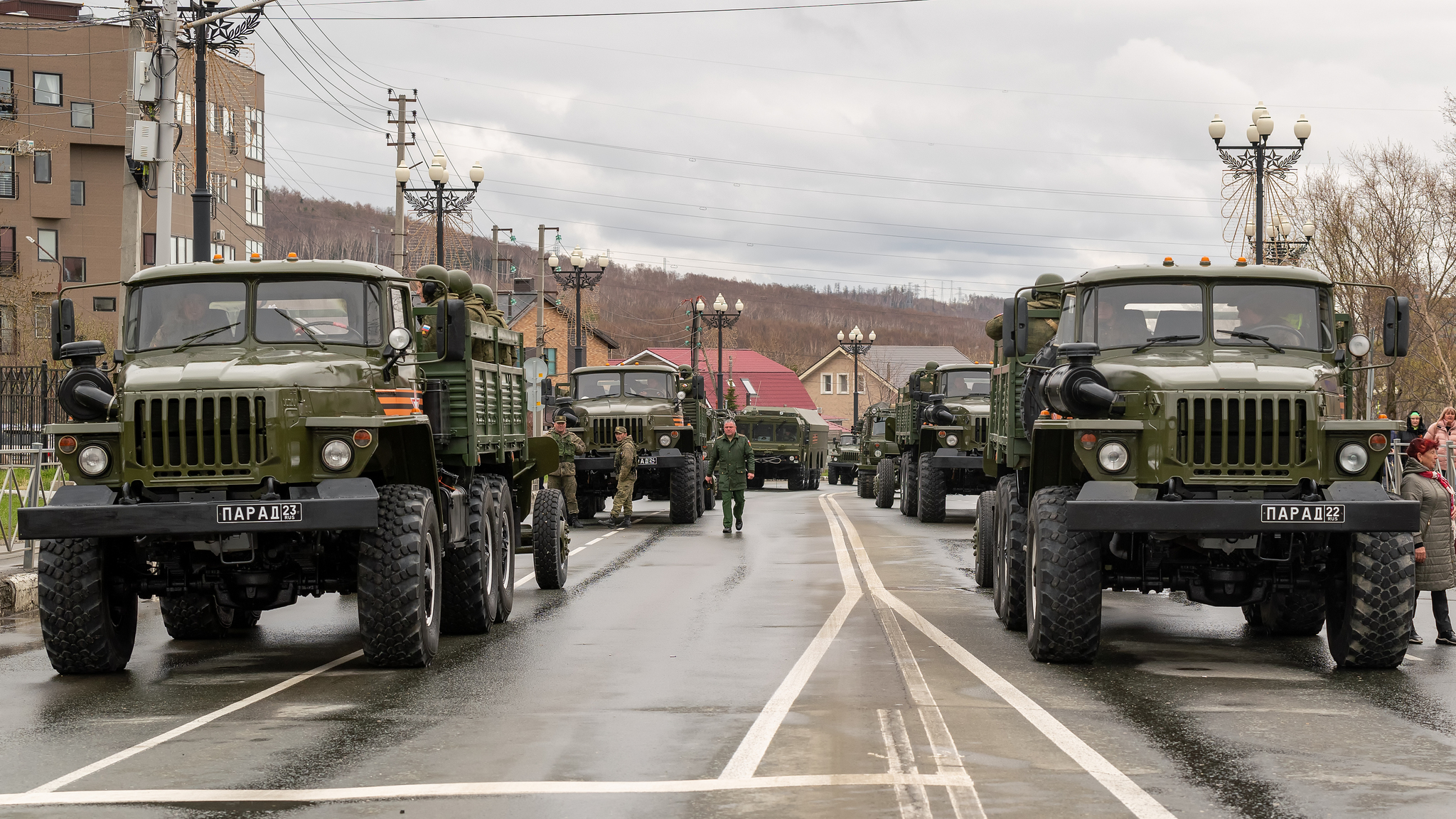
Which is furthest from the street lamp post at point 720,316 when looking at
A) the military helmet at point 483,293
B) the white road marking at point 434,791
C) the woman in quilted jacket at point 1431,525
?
the white road marking at point 434,791

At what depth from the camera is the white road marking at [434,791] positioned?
263 inches

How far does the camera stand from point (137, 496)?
33.9 ft

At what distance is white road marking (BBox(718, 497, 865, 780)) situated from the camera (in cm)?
727

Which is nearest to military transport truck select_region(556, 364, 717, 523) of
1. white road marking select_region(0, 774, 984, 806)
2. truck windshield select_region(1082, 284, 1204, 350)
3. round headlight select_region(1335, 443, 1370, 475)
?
truck windshield select_region(1082, 284, 1204, 350)

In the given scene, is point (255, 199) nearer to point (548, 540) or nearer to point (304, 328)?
point (548, 540)

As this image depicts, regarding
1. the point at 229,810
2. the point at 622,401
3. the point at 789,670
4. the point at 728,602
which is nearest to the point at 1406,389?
the point at 622,401

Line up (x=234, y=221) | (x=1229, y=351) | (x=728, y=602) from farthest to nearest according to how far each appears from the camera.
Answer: (x=234, y=221)
(x=728, y=602)
(x=1229, y=351)

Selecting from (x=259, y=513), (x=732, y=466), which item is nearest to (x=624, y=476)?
(x=732, y=466)

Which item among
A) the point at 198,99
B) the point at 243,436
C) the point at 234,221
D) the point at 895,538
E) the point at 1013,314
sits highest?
the point at 234,221

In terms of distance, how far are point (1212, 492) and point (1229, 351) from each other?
1377 millimetres

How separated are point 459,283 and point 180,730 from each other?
6.66 metres

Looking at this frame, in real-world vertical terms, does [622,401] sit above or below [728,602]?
above

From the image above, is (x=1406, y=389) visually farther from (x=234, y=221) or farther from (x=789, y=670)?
(x=234, y=221)

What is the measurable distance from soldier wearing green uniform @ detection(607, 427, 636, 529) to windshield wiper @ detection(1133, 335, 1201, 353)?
49.6 feet
